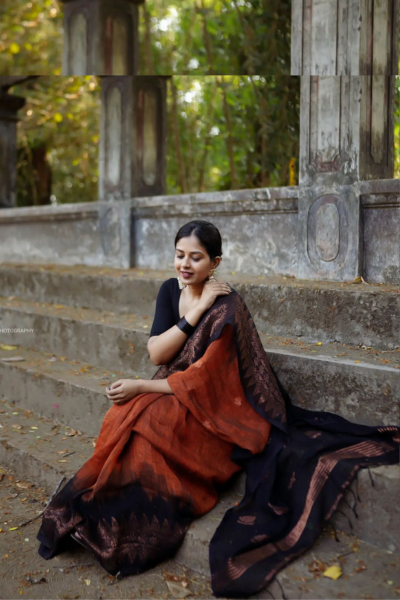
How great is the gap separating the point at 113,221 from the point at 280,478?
4053 mm

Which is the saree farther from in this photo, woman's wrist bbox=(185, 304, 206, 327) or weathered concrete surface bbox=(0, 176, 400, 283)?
weathered concrete surface bbox=(0, 176, 400, 283)

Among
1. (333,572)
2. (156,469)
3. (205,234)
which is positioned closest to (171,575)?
(156,469)

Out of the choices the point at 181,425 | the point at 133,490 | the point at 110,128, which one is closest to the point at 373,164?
the point at 181,425

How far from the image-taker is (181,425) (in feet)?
8.86

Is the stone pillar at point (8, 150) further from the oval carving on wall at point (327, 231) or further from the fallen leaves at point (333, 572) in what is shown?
the fallen leaves at point (333, 572)

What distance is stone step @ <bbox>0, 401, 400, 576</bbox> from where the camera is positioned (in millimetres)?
2340

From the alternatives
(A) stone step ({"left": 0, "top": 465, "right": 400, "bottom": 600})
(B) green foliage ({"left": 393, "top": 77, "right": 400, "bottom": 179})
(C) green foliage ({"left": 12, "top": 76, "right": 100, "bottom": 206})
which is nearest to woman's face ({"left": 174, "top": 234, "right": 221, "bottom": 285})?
(A) stone step ({"left": 0, "top": 465, "right": 400, "bottom": 600})

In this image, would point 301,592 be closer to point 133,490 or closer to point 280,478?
point 280,478

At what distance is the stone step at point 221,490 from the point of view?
7.68ft

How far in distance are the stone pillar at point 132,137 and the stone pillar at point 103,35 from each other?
21 centimetres

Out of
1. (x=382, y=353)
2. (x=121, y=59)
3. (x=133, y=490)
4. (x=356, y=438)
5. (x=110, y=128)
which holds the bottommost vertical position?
(x=133, y=490)

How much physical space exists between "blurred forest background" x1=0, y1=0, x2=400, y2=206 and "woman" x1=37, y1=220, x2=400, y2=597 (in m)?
2.71

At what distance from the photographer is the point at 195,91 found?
8.59m

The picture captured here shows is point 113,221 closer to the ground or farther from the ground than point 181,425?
farther from the ground
